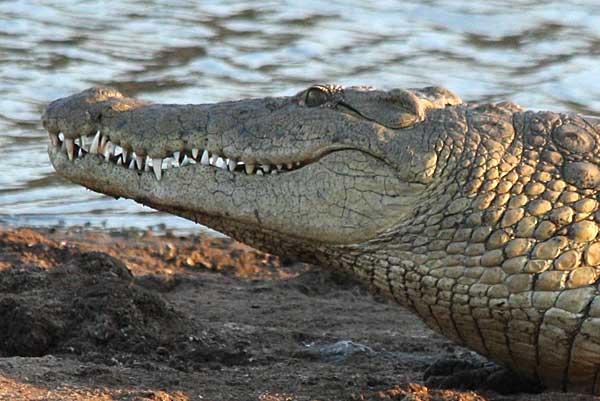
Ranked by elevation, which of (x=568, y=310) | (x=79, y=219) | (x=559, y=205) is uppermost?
(x=559, y=205)

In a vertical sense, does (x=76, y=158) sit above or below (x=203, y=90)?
above

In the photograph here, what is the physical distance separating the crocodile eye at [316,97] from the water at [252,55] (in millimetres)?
3217

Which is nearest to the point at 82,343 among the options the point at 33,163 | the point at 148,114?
the point at 148,114

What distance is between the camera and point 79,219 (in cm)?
770

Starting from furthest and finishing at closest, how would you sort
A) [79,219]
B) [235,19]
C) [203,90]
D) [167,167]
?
[235,19] → [203,90] → [79,219] → [167,167]

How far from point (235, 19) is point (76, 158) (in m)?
7.21

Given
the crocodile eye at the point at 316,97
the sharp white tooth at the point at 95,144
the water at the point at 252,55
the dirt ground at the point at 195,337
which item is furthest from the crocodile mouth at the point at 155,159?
the water at the point at 252,55

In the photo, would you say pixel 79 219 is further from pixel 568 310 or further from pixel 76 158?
pixel 568 310

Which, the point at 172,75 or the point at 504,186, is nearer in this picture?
the point at 504,186

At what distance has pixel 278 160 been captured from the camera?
4.55 meters

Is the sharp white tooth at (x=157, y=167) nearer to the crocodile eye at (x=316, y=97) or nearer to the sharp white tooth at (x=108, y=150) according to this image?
the sharp white tooth at (x=108, y=150)

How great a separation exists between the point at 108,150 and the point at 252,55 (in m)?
6.07

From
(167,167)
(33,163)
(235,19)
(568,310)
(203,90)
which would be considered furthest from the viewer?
(235,19)

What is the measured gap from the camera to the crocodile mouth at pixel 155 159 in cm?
459
